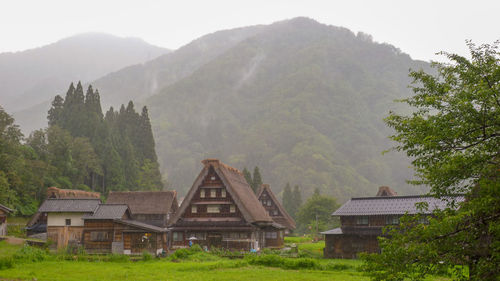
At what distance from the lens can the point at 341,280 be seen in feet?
73.4

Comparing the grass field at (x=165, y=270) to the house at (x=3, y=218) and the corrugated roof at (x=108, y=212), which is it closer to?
the corrugated roof at (x=108, y=212)

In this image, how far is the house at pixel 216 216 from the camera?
1704 inches

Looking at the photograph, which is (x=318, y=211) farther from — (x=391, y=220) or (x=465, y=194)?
(x=465, y=194)

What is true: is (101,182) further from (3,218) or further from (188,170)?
(188,170)

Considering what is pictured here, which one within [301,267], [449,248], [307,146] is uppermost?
[307,146]

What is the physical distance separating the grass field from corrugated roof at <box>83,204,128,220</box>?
26.1ft

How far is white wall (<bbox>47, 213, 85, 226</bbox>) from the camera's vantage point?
4288cm

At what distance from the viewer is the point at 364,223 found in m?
38.4

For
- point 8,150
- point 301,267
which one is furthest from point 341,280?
point 8,150

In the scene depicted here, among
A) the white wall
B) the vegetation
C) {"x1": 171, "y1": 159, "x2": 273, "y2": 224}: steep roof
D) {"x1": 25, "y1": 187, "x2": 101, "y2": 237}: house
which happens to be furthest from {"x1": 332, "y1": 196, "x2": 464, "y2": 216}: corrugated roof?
the vegetation

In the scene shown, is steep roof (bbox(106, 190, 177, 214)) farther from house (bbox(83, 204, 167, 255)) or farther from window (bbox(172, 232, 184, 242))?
house (bbox(83, 204, 167, 255))

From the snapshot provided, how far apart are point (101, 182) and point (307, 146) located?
402 feet

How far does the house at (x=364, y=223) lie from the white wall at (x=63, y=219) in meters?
25.1

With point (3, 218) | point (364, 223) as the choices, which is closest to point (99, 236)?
point (3, 218)
